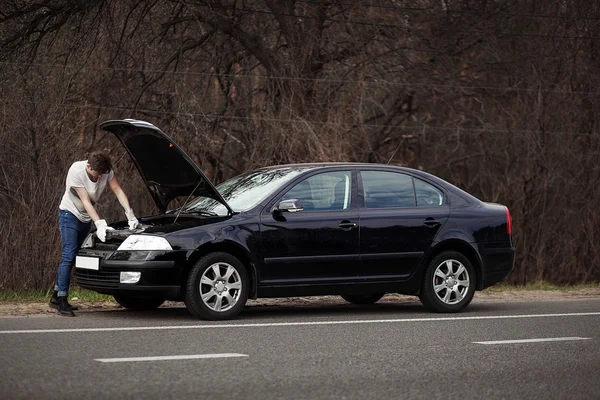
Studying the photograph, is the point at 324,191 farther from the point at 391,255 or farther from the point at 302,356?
the point at 302,356

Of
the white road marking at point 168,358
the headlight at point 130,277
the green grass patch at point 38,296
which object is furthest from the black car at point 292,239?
the white road marking at point 168,358

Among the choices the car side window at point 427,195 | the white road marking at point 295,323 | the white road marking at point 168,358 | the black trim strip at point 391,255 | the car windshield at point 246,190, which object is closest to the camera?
the white road marking at point 168,358

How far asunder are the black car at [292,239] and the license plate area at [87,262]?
0.5 inches

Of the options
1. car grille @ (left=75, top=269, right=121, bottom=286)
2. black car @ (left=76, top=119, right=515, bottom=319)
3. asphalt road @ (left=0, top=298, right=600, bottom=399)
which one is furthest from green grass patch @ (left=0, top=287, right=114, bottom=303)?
car grille @ (left=75, top=269, right=121, bottom=286)

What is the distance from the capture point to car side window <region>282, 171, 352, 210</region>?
11578 mm

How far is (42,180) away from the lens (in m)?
14.3

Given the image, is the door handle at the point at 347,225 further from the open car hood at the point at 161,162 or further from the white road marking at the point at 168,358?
the white road marking at the point at 168,358

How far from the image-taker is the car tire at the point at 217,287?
10680 mm

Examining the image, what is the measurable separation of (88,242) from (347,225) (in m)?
2.66

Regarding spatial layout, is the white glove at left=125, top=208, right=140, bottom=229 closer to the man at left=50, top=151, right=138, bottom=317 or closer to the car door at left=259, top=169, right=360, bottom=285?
the man at left=50, top=151, right=138, bottom=317

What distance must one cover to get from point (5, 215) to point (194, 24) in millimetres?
8488

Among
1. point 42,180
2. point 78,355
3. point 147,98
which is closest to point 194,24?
point 147,98

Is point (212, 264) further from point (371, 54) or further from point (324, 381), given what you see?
point (371, 54)

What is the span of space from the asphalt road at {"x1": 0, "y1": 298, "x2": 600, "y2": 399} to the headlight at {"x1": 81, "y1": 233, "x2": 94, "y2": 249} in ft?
2.30
